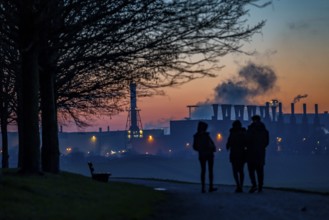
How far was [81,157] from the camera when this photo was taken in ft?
472

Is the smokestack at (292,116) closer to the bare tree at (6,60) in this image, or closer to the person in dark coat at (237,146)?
the bare tree at (6,60)

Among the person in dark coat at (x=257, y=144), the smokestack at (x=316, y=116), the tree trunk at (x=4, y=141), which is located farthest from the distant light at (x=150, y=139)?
the person in dark coat at (x=257, y=144)

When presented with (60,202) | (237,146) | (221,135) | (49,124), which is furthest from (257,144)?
(221,135)

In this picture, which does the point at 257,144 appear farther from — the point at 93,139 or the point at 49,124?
the point at 93,139

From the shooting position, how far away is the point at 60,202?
12711 mm

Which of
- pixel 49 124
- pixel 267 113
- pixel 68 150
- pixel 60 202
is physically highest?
pixel 267 113

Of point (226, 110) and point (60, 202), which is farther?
point (226, 110)

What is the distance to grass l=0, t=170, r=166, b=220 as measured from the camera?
35.7ft

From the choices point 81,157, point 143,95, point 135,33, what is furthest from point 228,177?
point 135,33

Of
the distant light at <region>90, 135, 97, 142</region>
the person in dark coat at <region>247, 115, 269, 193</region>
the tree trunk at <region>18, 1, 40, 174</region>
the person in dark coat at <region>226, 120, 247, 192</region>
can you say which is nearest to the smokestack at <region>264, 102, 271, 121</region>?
the distant light at <region>90, 135, 97, 142</region>

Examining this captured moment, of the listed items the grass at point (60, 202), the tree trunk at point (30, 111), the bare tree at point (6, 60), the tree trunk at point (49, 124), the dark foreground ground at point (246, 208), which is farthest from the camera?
the tree trunk at point (49, 124)

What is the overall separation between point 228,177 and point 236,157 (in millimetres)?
101254

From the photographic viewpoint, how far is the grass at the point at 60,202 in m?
10.9

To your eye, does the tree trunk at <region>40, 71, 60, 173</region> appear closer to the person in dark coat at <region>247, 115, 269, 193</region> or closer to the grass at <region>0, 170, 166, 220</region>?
the grass at <region>0, 170, 166, 220</region>
